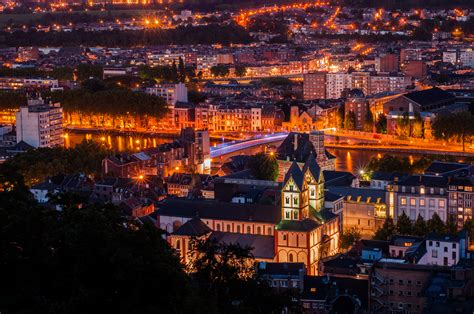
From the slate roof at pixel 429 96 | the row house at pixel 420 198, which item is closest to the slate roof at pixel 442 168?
the row house at pixel 420 198

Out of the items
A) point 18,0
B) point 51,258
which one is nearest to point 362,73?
point 51,258

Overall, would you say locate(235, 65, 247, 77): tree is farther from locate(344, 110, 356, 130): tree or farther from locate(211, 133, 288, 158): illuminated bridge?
locate(211, 133, 288, 158): illuminated bridge

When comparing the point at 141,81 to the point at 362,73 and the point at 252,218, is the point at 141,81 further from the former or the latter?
the point at 252,218

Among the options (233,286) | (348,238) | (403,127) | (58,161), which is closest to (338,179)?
(348,238)

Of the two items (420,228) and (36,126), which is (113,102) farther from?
(420,228)

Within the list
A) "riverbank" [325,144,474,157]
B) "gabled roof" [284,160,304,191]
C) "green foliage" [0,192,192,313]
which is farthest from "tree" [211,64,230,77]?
"green foliage" [0,192,192,313]
